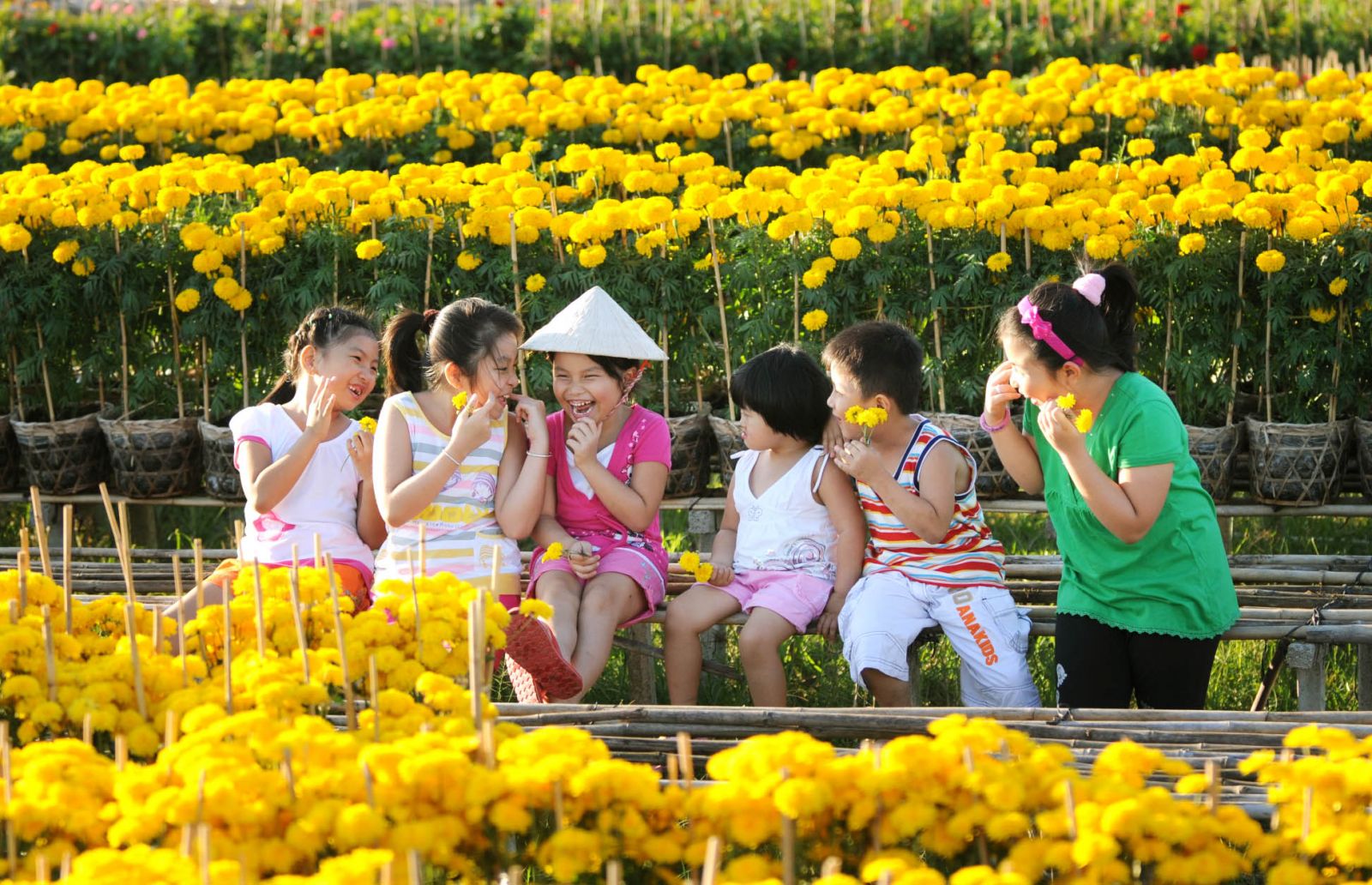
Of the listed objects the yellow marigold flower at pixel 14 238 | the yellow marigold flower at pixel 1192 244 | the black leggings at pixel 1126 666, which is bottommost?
the black leggings at pixel 1126 666

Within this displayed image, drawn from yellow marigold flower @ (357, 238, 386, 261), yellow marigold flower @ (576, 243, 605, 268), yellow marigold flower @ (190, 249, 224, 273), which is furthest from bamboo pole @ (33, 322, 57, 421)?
yellow marigold flower @ (576, 243, 605, 268)

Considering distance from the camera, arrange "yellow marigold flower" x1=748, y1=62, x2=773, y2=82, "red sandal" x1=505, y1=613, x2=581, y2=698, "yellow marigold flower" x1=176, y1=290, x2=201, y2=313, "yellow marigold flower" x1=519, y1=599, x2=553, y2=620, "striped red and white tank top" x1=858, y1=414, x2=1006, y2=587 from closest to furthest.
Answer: "yellow marigold flower" x1=519, y1=599, x2=553, y2=620
"red sandal" x1=505, y1=613, x2=581, y2=698
"striped red and white tank top" x1=858, y1=414, x2=1006, y2=587
"yellow marigold flower" x1=176, y1=290, x2=201, y2=313
"yellow marigold flower" x1=748, y1=62, x2=773, y2=82

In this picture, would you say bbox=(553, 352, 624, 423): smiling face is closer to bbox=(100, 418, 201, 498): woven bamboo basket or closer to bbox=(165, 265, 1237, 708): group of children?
bbox=(165, 265, 1237, 708): group of children

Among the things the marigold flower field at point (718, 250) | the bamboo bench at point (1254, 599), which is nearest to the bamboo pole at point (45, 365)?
the marigold flower field at point (718, 250)

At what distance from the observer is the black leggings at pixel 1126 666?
3.79 m

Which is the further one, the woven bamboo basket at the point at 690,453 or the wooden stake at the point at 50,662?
the woven bamboo basket at the point at 690,453

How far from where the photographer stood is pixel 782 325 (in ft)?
17.2

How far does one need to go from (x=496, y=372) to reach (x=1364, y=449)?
2741 millimetres

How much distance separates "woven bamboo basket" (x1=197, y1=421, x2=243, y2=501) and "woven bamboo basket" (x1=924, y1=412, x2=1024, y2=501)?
229 centimetres

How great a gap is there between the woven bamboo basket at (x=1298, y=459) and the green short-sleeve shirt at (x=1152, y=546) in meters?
1.40

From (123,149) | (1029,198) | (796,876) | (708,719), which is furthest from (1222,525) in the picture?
(123,149)

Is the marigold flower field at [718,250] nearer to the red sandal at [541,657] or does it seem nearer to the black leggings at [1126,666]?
the black leggings at [1126,666]

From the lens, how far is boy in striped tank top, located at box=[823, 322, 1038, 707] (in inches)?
154

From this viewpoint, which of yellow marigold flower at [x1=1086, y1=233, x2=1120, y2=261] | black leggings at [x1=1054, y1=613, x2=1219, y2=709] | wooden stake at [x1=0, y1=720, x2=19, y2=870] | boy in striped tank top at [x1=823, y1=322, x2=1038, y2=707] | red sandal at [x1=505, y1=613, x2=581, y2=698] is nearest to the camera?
wooden stake at [x1=0, y1=720, x2=19, y2=870]
